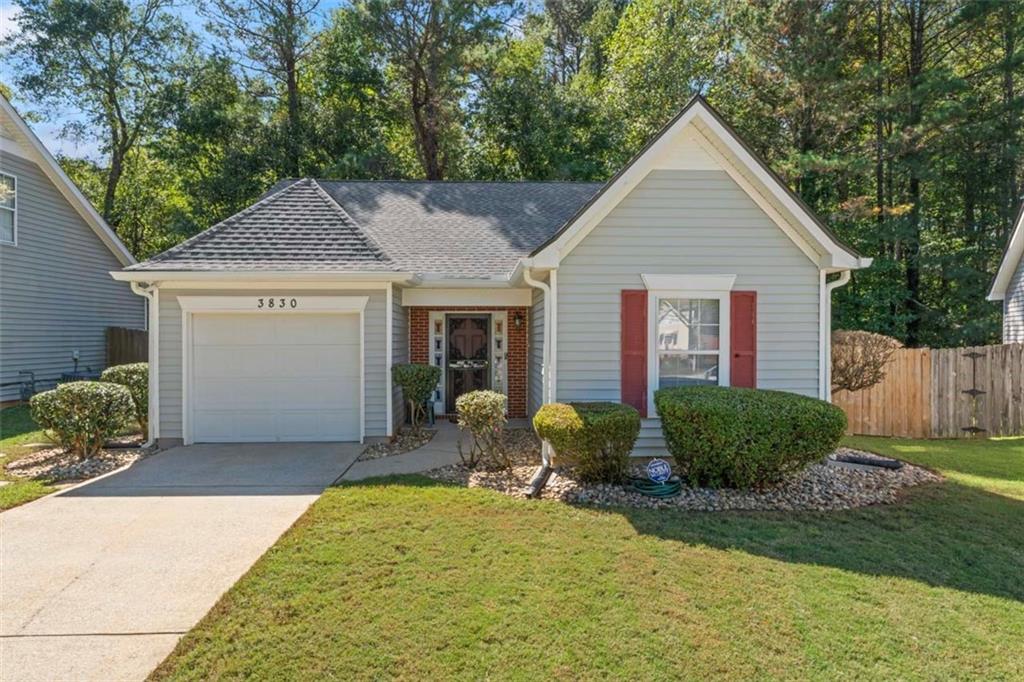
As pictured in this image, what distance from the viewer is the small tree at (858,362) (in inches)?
370

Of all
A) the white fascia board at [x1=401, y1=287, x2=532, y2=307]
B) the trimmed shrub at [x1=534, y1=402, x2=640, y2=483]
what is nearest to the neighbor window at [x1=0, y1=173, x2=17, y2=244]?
the white fascia board at [x1=401, y1=287, x2=532, y2=307]

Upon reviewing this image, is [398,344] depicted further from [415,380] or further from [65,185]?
[65,185]

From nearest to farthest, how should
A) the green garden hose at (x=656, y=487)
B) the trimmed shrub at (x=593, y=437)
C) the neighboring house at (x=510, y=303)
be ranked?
the green garden hose at (x=656, y=487) < the trimmed shrub at (x=593, y=437) < the neighboring house at (x=510, y=303)

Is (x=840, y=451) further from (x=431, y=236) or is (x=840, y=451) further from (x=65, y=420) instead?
(x=65, y=420)

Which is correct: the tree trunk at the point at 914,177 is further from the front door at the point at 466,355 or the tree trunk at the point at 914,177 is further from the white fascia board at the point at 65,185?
the white fascia board at the point at 65,185

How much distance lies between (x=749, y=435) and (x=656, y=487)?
3.80ft

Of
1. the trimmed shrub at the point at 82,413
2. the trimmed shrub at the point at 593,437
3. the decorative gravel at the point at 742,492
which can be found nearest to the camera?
the decorative gravel at the point at 742,492

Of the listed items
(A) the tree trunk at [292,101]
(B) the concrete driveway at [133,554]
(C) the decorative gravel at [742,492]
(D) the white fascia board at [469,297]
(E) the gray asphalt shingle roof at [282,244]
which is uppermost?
(A) the tree trunk at [292,101]

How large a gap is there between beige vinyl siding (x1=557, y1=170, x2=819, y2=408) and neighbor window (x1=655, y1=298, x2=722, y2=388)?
0.47m

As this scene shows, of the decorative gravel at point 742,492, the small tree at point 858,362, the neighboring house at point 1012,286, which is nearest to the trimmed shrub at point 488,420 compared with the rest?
the decorative gravel at point 742,492

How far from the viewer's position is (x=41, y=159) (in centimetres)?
1348

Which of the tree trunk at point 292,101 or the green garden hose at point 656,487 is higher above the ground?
the tree trunk at point 292,101

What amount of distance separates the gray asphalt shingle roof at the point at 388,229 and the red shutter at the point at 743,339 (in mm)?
4202

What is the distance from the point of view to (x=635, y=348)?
24.1ft
